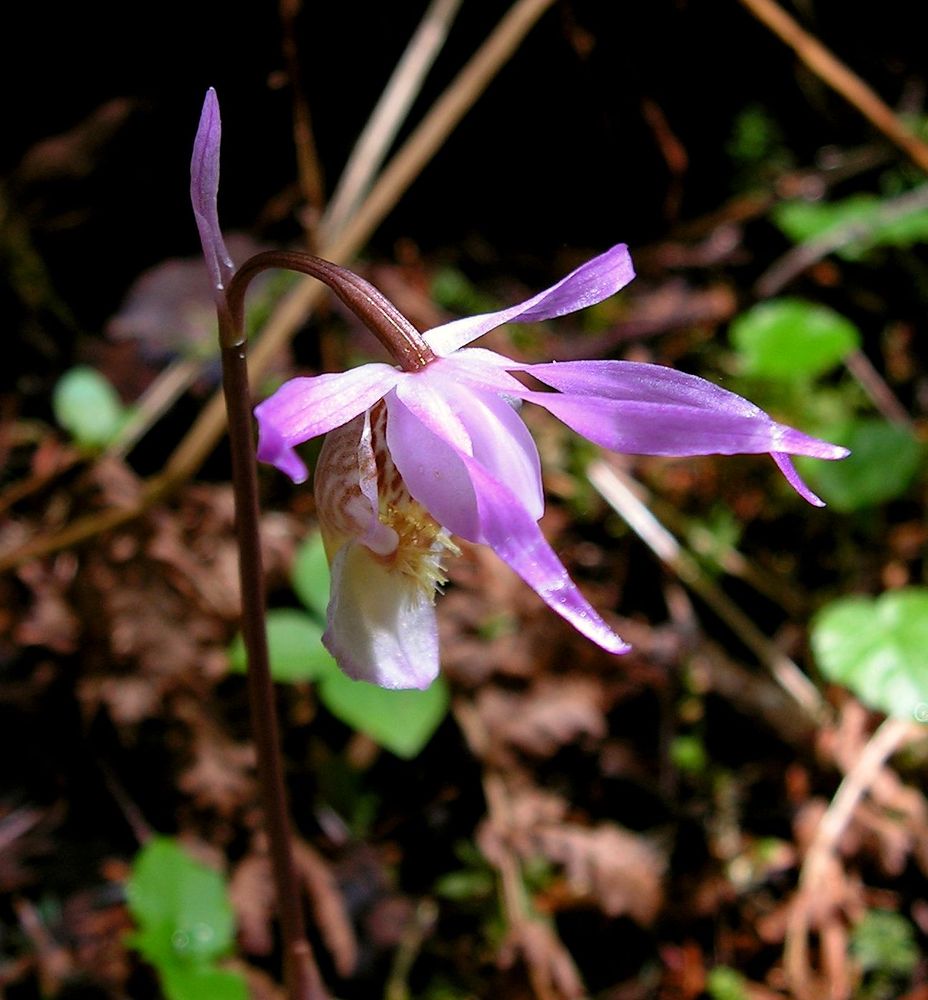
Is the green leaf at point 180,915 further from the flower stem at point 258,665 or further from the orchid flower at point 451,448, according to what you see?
the orchid flower at point 451,448

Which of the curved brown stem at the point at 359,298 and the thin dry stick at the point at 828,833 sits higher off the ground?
the curved brown stem at the point at 359,298

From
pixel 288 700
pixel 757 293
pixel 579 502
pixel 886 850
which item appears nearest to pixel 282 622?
pixel 288 700

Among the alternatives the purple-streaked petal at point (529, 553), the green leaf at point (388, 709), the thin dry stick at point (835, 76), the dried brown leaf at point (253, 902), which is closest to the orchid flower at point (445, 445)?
the purple-streaked petal at point (529, 553)

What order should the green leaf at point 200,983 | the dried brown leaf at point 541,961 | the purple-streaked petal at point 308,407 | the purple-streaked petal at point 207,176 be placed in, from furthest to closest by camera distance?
the dried brown leaf at point 541,961 < the green leaf at point 200,983 < the purple-streaked petal at point 207,176 < the purple-streaked petal at point 308,407

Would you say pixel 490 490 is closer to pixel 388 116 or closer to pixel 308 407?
pixel 308 407

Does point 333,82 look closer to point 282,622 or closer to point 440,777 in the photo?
point 282,622

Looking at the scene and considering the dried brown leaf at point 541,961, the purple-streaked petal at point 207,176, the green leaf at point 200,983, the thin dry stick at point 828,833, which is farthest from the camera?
the thin dry stick at point 828,833

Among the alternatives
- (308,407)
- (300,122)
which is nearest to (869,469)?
(300,122)

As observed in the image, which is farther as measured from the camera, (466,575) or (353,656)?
(466,575)
